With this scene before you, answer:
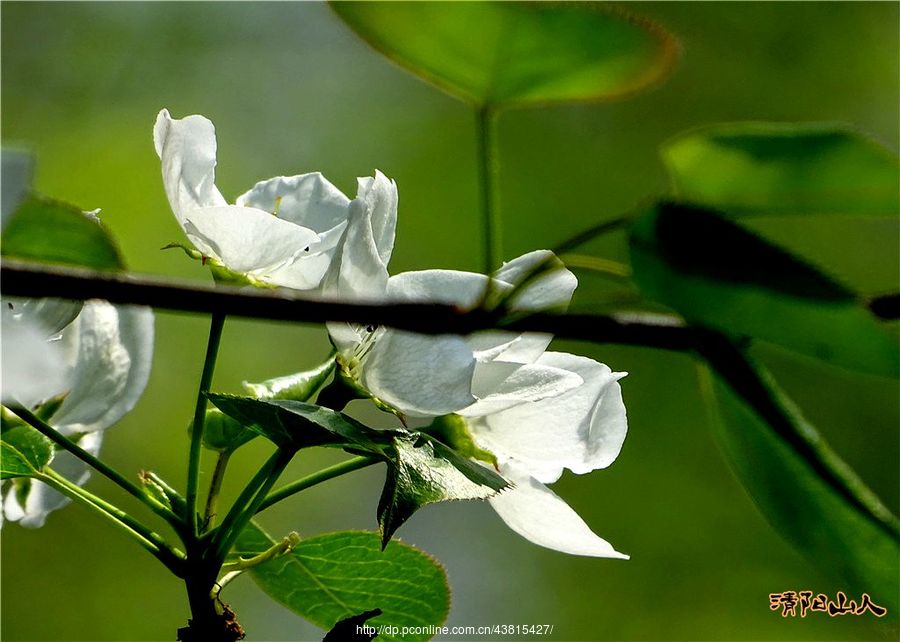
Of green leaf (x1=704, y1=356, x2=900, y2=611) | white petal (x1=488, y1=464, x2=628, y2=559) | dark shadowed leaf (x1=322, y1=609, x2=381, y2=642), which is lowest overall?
dark shadowed leaf (x1=322, y1=609, x2=381, y2=642)

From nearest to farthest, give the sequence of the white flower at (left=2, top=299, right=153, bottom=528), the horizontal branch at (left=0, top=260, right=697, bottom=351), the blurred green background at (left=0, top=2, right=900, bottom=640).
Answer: the horizontal branch at (left=0, top=260, right=697, bottom=351) < the white flower at (left=2, top=299, right=153, bottom=528) < the blurred green background at (left=0, top=2, right=900, bottom=640)

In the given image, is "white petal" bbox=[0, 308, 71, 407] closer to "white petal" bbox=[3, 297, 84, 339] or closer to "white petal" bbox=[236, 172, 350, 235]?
"white petal" bbox=[3, 297, 84, 339]

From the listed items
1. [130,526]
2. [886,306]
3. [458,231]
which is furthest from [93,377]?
[458,231]

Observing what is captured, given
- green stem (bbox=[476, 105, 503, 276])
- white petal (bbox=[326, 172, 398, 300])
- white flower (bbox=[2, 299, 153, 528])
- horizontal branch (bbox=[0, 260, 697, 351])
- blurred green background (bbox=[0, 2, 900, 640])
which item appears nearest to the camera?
horizontal branch (bbox=[0, 260, 697, 351])

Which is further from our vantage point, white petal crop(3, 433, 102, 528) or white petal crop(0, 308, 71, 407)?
white petal crop(3, 433, 102, 528)

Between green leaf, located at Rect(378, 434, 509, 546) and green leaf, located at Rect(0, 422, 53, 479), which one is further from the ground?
green leaf, located at Rect(378, 434, 509, 546)

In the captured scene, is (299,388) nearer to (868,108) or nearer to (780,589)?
(780,589)

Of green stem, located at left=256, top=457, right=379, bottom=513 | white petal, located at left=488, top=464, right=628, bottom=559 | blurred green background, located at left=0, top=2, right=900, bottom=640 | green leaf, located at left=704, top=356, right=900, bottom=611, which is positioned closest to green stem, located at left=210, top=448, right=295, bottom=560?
green stem, located at left=256, top=457, right=379, bottom=513
